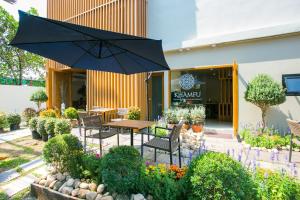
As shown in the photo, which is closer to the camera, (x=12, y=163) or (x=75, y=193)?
(x=75, y=193)

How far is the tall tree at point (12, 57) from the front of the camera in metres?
19.5

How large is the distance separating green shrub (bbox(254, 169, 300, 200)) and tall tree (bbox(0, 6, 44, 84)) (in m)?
22.2

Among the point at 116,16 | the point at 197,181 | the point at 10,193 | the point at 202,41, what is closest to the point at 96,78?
the point at 116,16

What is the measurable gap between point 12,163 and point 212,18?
7.74m

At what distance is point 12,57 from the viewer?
21.7 metres

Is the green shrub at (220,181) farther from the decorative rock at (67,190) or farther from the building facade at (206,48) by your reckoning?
the building facade at (206,48)

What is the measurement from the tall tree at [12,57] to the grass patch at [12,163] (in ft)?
58.3

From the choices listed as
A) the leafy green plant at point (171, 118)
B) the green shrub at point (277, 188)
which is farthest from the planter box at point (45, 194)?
the leafy green plant at point (171, 118)

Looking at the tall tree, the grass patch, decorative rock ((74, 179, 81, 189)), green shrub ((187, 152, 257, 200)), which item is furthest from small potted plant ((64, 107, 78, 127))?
the tall tree

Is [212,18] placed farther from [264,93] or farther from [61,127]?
[61,127]

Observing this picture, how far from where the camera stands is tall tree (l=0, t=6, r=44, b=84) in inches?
766

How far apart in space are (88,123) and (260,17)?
6.46 metres

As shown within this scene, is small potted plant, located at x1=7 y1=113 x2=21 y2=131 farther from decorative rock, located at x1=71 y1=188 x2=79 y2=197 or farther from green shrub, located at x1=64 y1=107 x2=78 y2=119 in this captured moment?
decorative rock, located at x1=71 y1=188 x2=79 y2=197

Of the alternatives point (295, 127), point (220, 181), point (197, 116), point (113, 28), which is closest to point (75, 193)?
point (220, 181)
